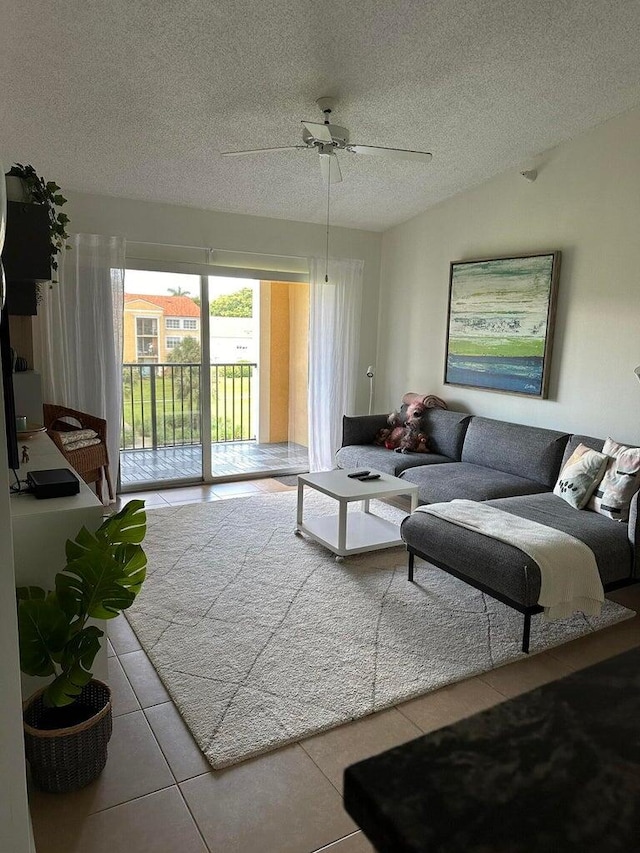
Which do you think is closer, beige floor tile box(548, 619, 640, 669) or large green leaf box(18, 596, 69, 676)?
large green leaf box(18, 596, 69, 676)

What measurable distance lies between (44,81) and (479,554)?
11.0ft

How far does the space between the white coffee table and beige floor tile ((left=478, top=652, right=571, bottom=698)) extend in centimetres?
Result: 129

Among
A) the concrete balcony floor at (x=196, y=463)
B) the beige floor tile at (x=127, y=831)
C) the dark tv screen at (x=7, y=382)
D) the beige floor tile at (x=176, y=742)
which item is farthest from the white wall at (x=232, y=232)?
the beige floor tile at (x=127, y=831)

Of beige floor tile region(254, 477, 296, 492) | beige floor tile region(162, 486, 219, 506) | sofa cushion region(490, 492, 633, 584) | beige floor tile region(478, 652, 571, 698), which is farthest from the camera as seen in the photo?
beige floor tile region(254, 477, 296, 492)

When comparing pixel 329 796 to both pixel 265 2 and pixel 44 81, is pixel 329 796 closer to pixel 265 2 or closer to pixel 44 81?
pixel 265 2

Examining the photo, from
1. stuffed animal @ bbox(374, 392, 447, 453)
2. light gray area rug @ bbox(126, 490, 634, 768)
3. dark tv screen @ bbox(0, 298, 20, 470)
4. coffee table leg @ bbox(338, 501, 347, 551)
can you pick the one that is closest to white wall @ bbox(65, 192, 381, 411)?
stuffed animal @ bbox(374, 392, 447, 453)

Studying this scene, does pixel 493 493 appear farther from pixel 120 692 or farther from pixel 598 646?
pixel 120 692

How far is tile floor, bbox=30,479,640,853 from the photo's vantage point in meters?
1.69

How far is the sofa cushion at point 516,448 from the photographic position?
4.13 m

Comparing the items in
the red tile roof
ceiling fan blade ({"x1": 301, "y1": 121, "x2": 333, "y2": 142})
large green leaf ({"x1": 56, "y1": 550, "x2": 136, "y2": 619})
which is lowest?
large green leaf ({"x1": 56, "y1": 550, "x2": 136, "y2": 619})

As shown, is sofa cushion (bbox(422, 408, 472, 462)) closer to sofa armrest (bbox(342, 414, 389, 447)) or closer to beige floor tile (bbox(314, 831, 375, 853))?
sofa armrest (bbox(342, 414, 389, 447))

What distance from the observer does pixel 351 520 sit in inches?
167

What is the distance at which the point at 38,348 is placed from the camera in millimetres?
4473

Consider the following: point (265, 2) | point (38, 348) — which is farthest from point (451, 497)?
point (38, 348)
